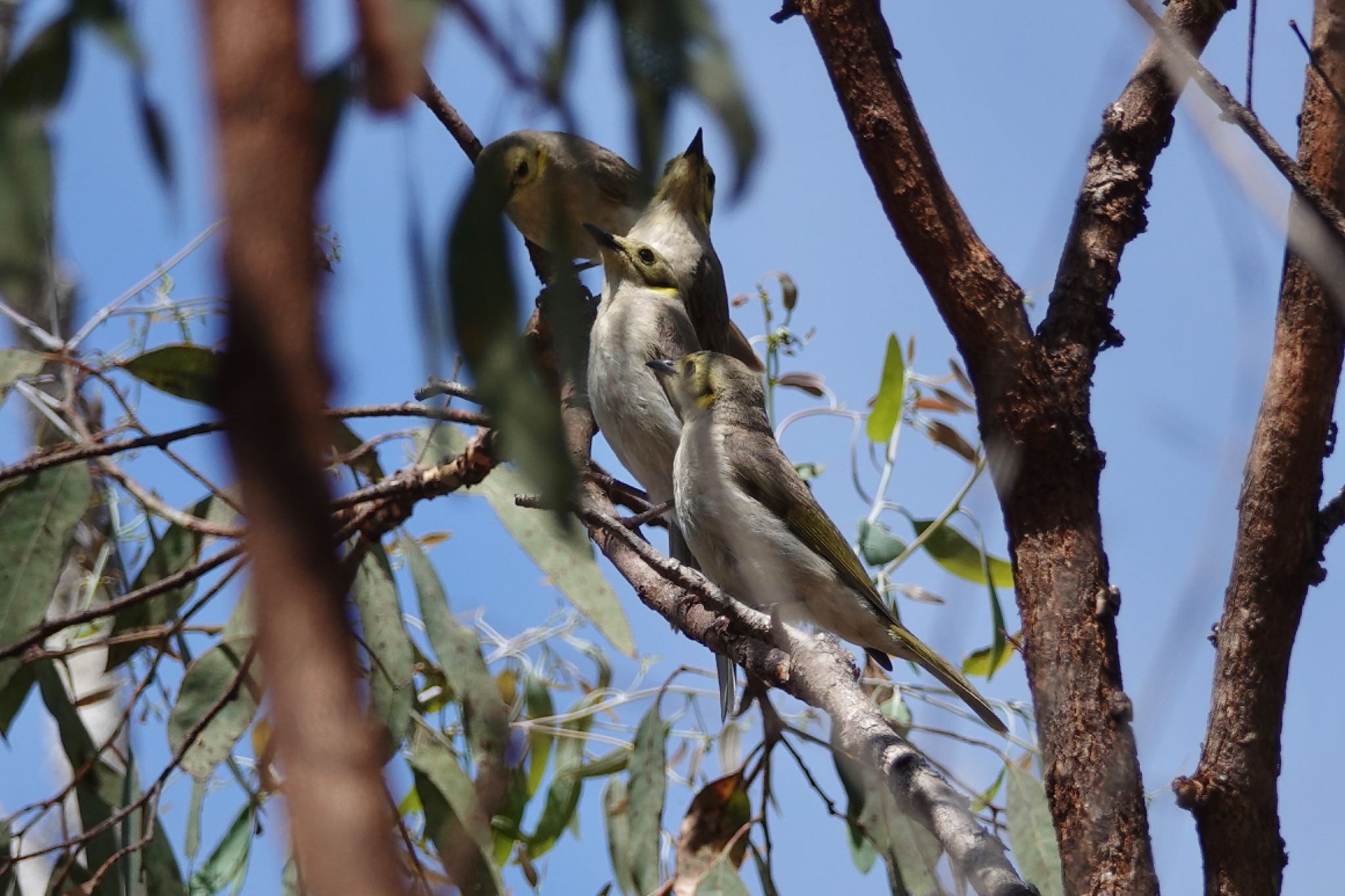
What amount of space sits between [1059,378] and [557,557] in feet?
4.71

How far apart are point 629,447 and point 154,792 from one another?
151cm

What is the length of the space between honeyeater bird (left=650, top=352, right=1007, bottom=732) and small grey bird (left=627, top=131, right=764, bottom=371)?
1.00 metres

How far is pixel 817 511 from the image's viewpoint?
3.46m

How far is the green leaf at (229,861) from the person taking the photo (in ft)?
12.0

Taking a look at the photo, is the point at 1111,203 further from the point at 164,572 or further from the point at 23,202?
the point at 164,572

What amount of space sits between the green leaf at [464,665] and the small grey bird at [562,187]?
91cm

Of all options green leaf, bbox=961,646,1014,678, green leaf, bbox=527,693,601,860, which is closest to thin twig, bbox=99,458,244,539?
green leaf, bbox=527,693,601,860

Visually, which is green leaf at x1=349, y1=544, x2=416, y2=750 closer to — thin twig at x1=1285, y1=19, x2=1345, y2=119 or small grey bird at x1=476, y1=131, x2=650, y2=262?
small grey bird at x1=476, y1=131, x2=650, y2=262

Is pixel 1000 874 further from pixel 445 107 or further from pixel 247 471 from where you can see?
pixel 445 107

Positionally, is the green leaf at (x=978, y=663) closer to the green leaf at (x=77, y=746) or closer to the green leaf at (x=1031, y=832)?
the green leaf at (x=1031, y=832)

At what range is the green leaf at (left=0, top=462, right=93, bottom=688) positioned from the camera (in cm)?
301

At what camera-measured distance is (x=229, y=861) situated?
3678mm

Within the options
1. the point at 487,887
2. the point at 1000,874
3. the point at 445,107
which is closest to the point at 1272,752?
the point at 1000,874

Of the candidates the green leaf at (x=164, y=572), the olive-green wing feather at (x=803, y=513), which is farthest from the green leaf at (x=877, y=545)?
the green leaf at (x=164, y=572)
